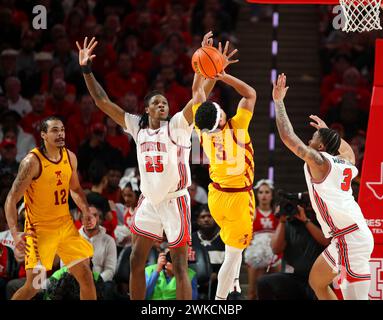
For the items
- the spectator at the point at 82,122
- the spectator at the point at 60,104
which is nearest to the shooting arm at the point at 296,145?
the spectator at the point at 82,122

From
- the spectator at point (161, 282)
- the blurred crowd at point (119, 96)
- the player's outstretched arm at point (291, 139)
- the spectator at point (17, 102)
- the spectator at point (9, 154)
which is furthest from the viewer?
the spectator at point (17, 102)

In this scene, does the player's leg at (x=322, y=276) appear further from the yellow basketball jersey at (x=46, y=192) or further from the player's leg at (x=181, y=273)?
the yellow basketball jersey at (x=46, y=192)

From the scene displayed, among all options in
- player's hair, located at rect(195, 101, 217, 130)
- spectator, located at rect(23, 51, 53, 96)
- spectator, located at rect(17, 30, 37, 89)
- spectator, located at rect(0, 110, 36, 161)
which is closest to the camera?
player's hair, located at rect(195, 101, 217, 130)

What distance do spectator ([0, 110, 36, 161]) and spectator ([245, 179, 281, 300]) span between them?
353 centimetres

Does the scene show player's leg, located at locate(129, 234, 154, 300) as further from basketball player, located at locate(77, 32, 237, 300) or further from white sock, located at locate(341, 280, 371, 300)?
white sock, located at locate(341, 280, 371, 300)

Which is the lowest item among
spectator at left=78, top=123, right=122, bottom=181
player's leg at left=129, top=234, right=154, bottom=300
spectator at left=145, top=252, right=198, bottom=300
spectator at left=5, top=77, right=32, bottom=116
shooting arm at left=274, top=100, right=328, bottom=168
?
spectator at left=145, top=252, right=198, bottom=300

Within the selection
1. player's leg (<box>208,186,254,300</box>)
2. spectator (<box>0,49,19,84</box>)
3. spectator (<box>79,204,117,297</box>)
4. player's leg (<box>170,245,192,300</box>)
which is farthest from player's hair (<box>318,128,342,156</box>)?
spectator (<box>0,49,19,84</box>)

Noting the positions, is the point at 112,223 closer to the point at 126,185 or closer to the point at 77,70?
the point at 126,185

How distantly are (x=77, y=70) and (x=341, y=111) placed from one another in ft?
13.1

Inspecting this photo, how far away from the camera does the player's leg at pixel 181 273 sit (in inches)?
345

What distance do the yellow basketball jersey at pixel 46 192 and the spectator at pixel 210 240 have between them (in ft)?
6.86

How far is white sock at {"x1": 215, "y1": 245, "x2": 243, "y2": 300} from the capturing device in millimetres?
9109
